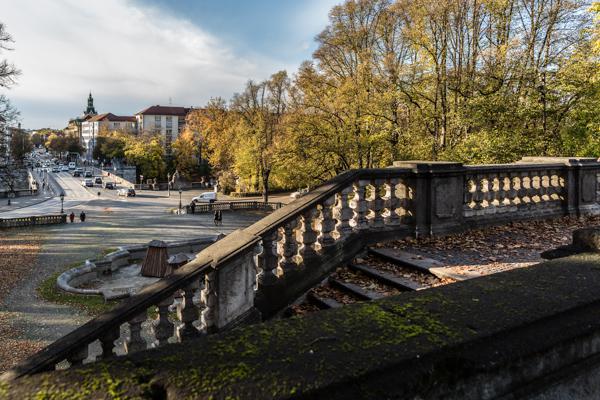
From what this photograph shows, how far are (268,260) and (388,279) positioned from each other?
5.37 ft

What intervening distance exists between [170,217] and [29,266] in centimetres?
2097

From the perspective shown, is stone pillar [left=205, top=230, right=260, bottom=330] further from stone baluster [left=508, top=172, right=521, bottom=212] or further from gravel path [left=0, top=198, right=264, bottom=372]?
gravel path [left=0, top=198, right=264, bottom=372]

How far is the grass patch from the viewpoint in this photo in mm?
16453

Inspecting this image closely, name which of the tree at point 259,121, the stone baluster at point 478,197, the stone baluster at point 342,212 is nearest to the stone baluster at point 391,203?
the stone baluster at point 342,212

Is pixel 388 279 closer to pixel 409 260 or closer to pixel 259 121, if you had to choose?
pixel 409 260

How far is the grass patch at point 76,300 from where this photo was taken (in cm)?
1645

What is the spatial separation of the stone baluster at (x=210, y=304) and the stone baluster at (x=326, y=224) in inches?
78.9

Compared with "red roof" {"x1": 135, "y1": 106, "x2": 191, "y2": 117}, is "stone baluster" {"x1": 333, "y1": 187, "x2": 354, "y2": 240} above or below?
below

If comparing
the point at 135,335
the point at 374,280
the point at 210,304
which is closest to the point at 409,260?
the point at 374,280

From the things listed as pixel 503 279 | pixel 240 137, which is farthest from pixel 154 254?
pixel 240 137

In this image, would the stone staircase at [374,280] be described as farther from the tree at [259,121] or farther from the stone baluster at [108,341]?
the tree at [259,121]

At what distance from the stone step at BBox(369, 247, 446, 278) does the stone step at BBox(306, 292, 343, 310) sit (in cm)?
137

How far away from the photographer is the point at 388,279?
5.68 metres

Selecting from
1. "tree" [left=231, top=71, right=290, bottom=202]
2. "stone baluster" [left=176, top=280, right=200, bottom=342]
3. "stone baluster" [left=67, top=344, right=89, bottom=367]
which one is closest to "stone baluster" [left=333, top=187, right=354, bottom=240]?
"stone baluster" [left=176, top=280, right=200, bottom=342]
